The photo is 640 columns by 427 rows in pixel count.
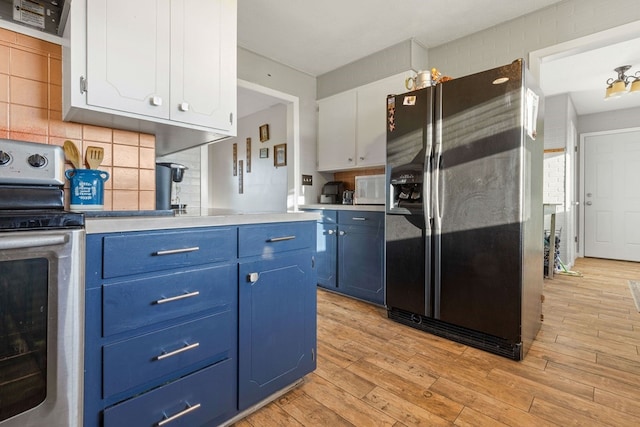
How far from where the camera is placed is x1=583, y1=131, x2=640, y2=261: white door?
200 inches

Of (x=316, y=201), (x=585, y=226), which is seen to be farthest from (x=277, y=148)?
(x=585, y=226)

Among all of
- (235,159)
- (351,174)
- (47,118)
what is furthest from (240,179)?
(47,118)

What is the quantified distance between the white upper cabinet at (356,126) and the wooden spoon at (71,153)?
250 cm

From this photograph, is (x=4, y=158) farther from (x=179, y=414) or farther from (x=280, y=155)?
(x=280, y=155)

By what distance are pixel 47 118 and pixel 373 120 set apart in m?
2.66

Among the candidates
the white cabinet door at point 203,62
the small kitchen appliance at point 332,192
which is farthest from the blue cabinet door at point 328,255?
the white cabinet door at point 203,62

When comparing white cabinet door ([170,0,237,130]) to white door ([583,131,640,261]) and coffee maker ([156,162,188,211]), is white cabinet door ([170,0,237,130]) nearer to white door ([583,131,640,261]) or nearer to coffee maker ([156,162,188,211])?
coffee maker ([156,162,188,211])

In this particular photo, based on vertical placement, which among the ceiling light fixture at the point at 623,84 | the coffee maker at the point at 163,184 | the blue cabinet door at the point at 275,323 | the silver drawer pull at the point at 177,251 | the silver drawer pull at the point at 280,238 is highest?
the ceiling light fixture at the point at 623,84

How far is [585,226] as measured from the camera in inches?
217

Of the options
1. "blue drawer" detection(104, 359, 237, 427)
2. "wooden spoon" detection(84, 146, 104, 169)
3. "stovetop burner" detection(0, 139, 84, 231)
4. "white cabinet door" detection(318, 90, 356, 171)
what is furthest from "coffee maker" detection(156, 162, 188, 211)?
"white cabinet door" detection(318, 90, 356, 171)

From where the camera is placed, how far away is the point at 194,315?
47.3 inches

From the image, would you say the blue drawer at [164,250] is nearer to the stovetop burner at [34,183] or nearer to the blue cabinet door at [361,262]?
the stovetop burner at [34,183]

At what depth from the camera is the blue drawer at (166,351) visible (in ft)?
3.30

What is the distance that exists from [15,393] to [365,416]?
128 centimetres
